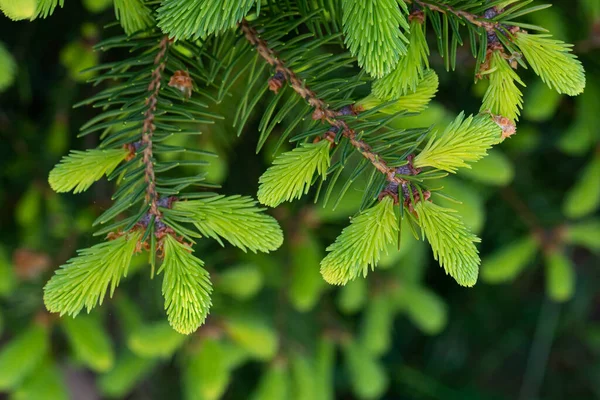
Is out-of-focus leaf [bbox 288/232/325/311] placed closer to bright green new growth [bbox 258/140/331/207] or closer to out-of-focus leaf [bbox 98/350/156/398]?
out-of-focus leaf [bbox 98/350/156/398]

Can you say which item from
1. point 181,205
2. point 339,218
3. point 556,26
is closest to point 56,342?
point 339,218

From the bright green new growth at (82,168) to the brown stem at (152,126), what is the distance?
33 mm

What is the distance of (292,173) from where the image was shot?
543 millimetres

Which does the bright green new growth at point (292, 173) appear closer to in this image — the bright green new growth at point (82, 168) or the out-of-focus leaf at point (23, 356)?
the bright green new growth at point (82, 168)

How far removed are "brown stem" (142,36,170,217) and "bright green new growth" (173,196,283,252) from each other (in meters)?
0.04

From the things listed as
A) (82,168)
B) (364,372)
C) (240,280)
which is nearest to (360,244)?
(82,168)

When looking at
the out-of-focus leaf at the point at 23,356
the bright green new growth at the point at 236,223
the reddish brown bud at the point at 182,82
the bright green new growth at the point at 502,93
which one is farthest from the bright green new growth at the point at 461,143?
the out-of-focus leaf at the point at 23,356

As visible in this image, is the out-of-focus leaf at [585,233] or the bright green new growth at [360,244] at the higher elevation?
the bright green new growth at [360,244]

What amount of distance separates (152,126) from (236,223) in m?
0.15

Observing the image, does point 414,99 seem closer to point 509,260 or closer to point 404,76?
point 404,76

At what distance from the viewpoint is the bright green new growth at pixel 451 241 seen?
1.70 ft

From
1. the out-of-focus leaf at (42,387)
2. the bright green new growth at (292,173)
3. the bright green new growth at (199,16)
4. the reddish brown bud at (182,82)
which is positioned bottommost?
the out-of-focus leaf at (42,387)

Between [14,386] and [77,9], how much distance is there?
803mm

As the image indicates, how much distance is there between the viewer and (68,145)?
1281 millimetres
